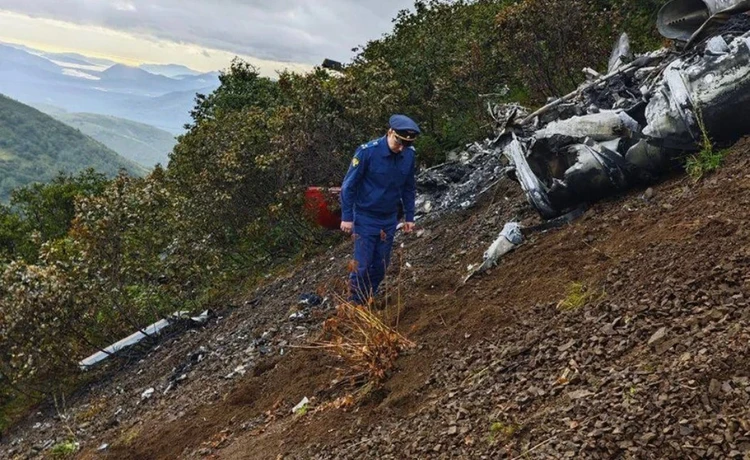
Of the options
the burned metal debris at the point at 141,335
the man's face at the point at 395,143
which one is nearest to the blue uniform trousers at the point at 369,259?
the man's face at the point at 395,143

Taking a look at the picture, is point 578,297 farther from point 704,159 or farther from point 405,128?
point 405,128

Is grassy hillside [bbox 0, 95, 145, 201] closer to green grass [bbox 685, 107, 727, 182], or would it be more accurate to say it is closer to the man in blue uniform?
the man in blue uniform

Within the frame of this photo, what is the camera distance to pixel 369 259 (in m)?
5.27

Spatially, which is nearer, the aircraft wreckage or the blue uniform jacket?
the aircraft wreckage

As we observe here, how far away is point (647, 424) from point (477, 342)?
1.59m

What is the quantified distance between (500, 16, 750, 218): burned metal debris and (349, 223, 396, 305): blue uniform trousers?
1377 millimetres

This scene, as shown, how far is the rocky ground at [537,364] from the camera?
2195 millimetres

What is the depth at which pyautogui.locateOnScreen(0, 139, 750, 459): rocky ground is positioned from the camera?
7.20 ft

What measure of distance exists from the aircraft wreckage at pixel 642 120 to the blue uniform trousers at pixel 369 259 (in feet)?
3.03

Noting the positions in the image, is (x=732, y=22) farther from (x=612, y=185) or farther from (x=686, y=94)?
(x=612, y=185)

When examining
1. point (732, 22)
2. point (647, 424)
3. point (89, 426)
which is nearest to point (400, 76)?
point (732, 22)

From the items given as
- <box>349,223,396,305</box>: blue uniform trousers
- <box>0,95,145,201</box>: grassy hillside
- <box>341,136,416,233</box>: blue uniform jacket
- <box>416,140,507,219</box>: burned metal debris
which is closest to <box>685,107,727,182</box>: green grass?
<box>341,136,416,233</box>: blue uniform jacket

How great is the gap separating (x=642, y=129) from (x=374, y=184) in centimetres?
229

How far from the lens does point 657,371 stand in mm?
2367
